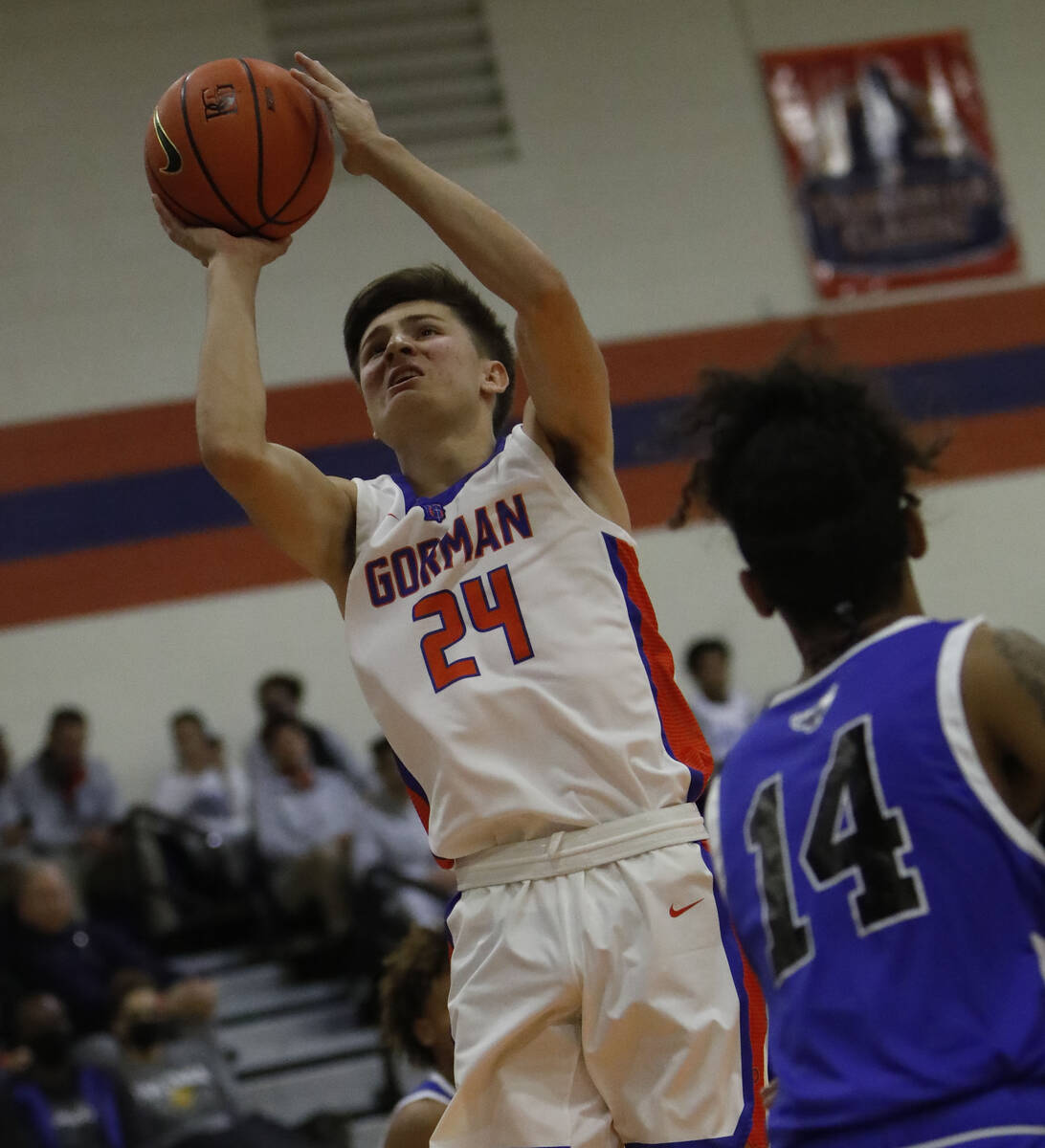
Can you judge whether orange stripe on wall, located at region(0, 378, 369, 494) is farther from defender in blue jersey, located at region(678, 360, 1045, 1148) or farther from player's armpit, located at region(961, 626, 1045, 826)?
player's armpit, located at region(961, 626, 1045, 826)

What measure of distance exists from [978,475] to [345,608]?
877 cm

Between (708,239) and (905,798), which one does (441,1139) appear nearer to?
(905,798)

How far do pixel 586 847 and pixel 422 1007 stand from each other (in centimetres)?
139

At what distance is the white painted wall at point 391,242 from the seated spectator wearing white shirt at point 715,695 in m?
0.64

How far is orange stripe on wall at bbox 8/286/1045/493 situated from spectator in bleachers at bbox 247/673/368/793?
153 centimetres

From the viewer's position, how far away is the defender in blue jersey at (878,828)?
190cm

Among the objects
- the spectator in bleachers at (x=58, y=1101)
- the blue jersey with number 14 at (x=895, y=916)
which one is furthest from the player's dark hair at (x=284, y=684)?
the blue jersey with number 14 at (x=895, y=916)

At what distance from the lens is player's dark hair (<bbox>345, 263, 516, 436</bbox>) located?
3094mm

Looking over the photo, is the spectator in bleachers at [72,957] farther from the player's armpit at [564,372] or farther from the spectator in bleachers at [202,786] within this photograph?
the player's armpit at [564,372]

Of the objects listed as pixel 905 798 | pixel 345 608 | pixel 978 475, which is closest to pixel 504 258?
pixel 345 608

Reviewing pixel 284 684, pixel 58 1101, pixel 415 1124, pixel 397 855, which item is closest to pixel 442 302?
pixel 415 1124

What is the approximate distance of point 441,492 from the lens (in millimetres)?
2924

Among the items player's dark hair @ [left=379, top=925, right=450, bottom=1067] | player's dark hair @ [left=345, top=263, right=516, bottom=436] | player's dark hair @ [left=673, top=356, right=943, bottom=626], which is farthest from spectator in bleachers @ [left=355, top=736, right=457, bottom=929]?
player's dark hair @ [left=673, top=356, right=943, bottom=626]

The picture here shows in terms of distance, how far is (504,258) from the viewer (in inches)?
107
